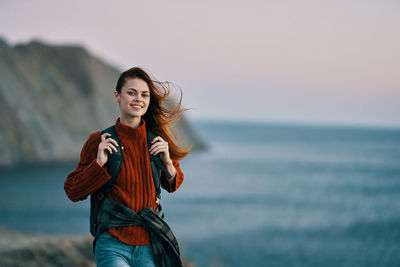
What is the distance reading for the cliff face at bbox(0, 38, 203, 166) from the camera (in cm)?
4399

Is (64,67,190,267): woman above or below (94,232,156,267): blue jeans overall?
above

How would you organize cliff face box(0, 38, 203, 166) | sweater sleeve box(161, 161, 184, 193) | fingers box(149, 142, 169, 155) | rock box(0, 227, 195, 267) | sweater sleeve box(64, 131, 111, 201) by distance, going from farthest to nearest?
1. cliff face box(0, 38, 203, 166)
2. rock box(0, 227, 195, 267)
3. sweater sleeve box(161, 161, 184, 193)
4. fingers box(149, 142, 169, 155)
5. sweater sleeve box(64, 131, 111, 201)

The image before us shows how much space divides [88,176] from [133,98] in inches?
24.4

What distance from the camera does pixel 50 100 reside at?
5225 cm

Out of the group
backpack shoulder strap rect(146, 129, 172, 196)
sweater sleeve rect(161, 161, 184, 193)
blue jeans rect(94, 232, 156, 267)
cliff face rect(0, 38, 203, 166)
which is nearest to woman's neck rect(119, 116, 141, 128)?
backpack shoulder strap rect(146, 129, 172, 196)

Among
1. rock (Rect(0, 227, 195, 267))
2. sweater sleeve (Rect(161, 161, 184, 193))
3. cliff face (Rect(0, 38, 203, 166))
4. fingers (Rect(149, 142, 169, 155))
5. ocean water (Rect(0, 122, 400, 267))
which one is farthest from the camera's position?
cliff face (Rect(0, 38, 203, 166))

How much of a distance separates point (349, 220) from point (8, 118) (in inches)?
1295

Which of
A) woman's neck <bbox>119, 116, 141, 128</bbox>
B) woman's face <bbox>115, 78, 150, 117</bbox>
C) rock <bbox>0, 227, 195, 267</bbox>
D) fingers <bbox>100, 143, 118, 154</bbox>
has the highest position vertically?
woman's face <bbox>115, 78, 150, 117</bbox>

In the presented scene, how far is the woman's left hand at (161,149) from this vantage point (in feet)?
9.96

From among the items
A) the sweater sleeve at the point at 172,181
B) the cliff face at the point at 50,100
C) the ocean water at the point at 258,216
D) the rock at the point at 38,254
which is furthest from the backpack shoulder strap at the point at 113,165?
the cliff face at the point at 50,100

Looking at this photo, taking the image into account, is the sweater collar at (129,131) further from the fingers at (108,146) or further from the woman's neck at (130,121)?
the fingers at (108,146)

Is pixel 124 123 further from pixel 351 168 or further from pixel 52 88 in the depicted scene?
pixel 351 168

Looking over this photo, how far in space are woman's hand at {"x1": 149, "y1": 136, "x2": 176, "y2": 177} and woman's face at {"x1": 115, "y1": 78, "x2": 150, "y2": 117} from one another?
8.9 inches

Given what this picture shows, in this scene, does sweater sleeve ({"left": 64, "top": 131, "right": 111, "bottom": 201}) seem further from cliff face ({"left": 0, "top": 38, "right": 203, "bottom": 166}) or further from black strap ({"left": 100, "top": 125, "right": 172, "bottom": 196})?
cliff face ({"left": 0, "top": 38, "right": 203, "bottom": 166})
